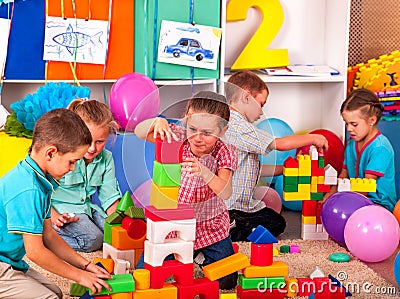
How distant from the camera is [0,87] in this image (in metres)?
2.29

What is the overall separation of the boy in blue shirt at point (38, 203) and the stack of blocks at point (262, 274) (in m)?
0.36

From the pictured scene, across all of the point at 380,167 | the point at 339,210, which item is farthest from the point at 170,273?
the point at 380,167

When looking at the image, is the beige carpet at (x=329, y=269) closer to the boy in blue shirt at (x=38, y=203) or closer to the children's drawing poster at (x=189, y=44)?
the boy in blue shirt at (x=38, y=203)

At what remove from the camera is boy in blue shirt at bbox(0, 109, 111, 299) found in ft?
4.55

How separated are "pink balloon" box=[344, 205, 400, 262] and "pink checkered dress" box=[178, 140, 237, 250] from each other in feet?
1.27

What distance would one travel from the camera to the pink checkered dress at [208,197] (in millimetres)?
1614

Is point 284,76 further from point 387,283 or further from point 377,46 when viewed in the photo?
point 387,283

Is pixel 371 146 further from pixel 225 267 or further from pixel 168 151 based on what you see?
pixel 168 151

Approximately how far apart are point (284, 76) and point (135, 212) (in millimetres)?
1147

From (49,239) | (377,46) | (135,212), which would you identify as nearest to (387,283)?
(135,212)

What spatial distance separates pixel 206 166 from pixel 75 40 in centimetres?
96

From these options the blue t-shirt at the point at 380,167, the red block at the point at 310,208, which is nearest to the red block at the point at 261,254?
the red block at the point at 310,208

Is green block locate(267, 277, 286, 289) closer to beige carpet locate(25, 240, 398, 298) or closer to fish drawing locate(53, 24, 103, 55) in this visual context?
beige carpet locate(25, 240, 398, 298)

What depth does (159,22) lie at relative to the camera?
2.45m
